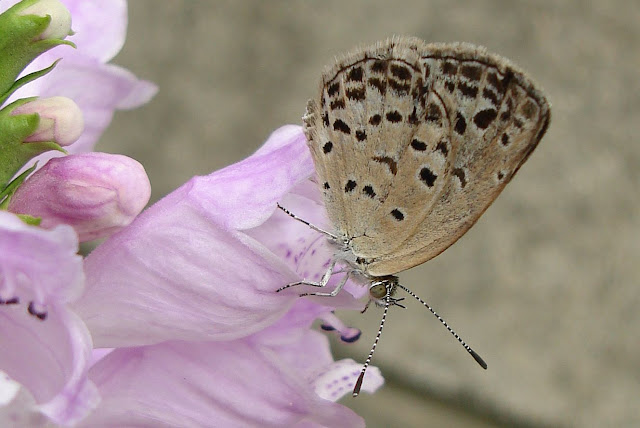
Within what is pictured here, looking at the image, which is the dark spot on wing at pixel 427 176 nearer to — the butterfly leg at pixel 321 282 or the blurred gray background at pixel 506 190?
the butterfly leg at pixel 321 282

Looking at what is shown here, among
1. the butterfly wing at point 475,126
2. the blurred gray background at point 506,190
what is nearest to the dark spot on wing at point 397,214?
the butterfly wing at point 475,126

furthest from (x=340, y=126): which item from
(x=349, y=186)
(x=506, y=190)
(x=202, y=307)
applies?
(x=506, y=190)

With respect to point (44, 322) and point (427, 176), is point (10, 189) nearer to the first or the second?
point (44, 322)

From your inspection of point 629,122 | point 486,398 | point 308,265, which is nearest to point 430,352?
point 486,398

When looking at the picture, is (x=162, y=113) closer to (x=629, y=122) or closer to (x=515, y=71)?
(x=629, y=122)

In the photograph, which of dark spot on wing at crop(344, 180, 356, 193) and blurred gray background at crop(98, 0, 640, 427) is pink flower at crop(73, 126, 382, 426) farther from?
blurred gray background at crop(98, 0, 640, 427)

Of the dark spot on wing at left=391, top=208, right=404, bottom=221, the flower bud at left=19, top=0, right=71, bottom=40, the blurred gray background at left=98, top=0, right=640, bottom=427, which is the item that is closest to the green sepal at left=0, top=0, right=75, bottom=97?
the flower bud at left=19, top=0, right=71, bottom=40
